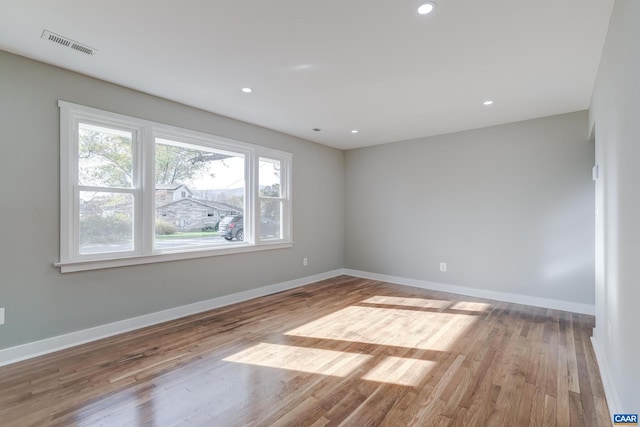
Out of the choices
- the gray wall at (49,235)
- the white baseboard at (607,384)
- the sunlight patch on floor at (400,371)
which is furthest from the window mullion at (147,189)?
the white baseboard at (607,384)

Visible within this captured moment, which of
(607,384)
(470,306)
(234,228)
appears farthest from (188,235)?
(607,384)

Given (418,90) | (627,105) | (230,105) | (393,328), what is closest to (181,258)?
(230,105)

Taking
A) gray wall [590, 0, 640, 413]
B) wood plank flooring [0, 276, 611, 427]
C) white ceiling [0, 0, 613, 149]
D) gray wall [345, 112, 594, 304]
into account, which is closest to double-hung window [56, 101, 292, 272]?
white ceiling [0, 0, 613, 149]

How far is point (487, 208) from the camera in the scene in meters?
4.49

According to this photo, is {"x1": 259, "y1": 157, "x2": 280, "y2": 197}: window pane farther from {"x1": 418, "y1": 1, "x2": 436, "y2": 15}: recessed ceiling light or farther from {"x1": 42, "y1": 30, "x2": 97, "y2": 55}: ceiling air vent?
{"x1": 418, "y1": 1, "x2": 436, "y2": 15}: recessed ceiling light

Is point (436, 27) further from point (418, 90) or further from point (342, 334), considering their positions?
point (342, 334)

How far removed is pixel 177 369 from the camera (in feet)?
7.92

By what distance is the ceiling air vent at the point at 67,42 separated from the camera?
2.27m

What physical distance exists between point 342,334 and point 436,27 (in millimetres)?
2881

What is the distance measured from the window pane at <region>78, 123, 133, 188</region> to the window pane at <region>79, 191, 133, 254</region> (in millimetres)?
146

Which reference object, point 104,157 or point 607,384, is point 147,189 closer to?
point 104,157

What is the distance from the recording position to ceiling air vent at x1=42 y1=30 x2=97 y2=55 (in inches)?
89.4

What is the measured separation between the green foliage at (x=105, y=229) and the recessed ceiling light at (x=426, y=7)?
3377 mm

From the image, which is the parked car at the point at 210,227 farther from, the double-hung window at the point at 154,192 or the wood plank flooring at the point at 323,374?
the wood plank flooring at the point at 323,374
